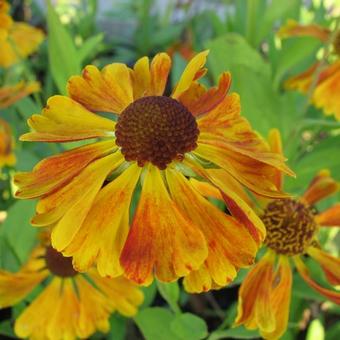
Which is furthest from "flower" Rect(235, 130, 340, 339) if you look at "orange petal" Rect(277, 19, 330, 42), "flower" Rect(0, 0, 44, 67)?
"flower" Rect(0, 0, 44, 67)

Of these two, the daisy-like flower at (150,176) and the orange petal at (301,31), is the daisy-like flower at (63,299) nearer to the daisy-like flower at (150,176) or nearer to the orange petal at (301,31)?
the daisy-like flower at (150,176)

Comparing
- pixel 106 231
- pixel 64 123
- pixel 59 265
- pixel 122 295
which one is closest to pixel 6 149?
pixel 59 265

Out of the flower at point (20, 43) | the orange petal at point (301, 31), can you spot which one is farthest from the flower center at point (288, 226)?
the flower at point (20, 43)

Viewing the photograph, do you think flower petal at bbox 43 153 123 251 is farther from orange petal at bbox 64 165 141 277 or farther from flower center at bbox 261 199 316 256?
flower center at bbox 261 199 316 256

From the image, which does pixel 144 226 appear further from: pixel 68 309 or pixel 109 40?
pixel 109 40

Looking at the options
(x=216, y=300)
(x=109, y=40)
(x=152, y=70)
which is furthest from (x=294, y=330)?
(x=109, y=40)

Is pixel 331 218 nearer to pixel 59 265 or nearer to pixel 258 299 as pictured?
pixel 258 299

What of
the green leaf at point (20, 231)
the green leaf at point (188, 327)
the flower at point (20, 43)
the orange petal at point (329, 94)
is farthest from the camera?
the flower at point (20, 43)
